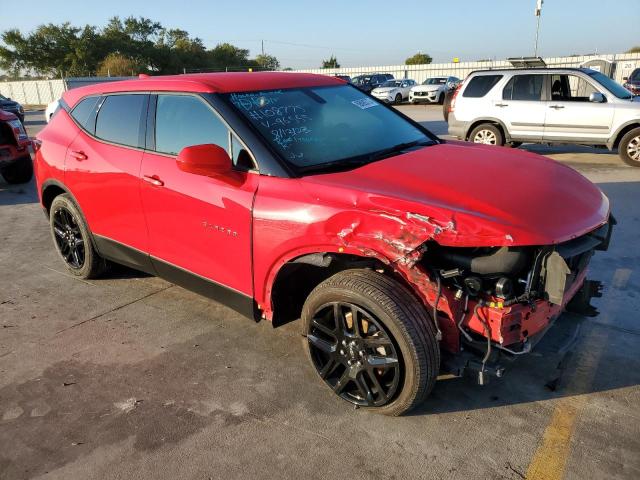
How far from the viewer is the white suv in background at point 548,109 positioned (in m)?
9.01

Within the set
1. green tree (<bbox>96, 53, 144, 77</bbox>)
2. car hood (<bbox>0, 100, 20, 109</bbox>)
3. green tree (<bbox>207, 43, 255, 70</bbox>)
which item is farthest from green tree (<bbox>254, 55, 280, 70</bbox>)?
car hood (<bbox>0, 100, 20, 109</bbox>)

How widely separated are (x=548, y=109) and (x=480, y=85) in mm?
1439

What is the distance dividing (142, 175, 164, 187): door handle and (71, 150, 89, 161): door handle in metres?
0.93

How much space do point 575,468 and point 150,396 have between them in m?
2.31

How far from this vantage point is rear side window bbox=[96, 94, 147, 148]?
3.66 meters

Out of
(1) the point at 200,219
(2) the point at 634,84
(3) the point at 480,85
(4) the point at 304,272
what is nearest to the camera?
(4) the point at 304,272

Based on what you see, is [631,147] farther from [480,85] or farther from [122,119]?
[122,119]

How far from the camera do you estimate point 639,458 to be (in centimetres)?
238

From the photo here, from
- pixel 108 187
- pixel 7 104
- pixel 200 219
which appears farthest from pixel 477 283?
pixel 7 104

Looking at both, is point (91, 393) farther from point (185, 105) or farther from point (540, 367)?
point (540, 367)

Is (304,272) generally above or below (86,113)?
below

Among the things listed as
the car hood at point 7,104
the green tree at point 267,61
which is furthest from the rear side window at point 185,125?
the green tree at point 267,61

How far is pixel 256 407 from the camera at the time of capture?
9.42ft

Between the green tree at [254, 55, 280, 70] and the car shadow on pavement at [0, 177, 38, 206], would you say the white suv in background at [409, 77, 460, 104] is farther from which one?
the green tree at [254, 55, 280, 70]
